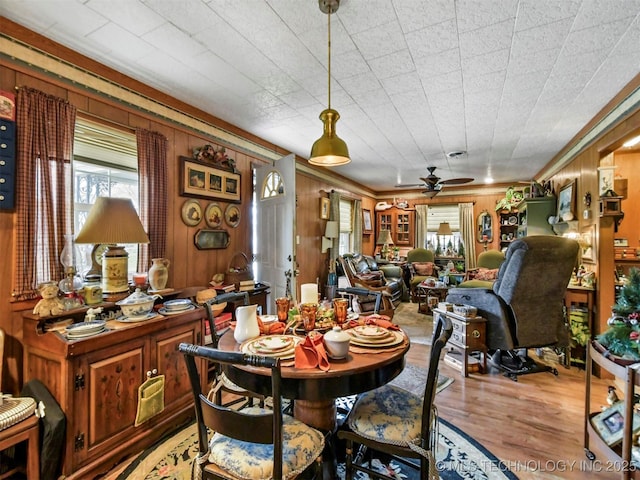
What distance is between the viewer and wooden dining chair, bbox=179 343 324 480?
1105 millimetres

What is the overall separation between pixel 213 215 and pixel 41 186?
1.52 m

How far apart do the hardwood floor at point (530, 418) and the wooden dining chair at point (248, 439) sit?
55.1 inches

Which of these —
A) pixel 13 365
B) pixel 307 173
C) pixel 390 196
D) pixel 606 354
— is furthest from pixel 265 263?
pixel 390 196

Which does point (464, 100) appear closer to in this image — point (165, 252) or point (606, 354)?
point (606, 354)

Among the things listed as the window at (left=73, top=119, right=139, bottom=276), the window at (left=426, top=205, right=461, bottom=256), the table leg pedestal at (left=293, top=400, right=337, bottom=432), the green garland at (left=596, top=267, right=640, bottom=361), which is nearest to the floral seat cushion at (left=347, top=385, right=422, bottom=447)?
the table leg pedestal at (left=293, top=400, right=337, bottom=432)

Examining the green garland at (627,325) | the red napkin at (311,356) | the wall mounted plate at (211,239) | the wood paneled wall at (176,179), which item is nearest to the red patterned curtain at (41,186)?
the wood paneled wall at (176,179)

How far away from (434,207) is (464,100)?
5.43 m

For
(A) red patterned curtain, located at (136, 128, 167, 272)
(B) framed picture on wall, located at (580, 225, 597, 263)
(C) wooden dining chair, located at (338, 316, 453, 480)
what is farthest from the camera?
(B) framed picture on wall, located at (580, 225, 597, 263)

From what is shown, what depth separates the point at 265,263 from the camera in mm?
3797

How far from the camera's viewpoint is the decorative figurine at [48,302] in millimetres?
1761

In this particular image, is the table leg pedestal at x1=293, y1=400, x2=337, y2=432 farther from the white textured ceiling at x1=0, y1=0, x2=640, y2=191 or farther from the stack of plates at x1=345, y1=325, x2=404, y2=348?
the white textured ceiling at x1=0, y1=0, x2=640, y2=191

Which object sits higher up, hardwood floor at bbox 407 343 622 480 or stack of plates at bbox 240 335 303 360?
stack of plates at bbox 240 335 303 360

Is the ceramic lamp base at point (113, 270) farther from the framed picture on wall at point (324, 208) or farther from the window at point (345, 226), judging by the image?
the window at point (345, 226)

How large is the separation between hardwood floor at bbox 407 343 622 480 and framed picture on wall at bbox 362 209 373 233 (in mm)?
4734
